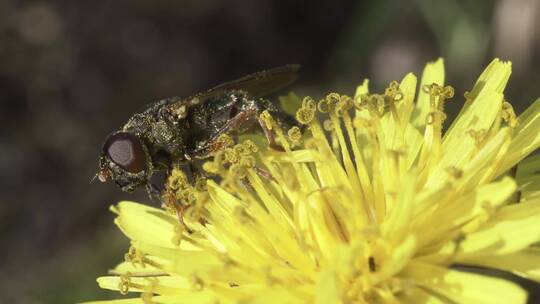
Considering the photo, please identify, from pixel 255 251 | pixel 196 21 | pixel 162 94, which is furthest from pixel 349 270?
pixel 196 21

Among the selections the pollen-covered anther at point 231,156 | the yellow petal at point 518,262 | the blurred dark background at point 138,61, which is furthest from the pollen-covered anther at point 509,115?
the blurred dark background at point 138,61

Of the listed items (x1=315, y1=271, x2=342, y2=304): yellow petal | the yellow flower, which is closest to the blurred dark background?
the yellow flower

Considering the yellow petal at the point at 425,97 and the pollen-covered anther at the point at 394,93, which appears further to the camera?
the yellow petal at the point at 425,97

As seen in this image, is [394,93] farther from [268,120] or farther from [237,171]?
[237,171]

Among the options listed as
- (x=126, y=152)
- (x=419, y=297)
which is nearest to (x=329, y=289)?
(x=419, y=297)

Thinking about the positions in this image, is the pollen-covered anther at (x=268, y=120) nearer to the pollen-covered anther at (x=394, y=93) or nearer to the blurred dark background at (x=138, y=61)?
the pollen-covered anther at (x=394, y=93)
